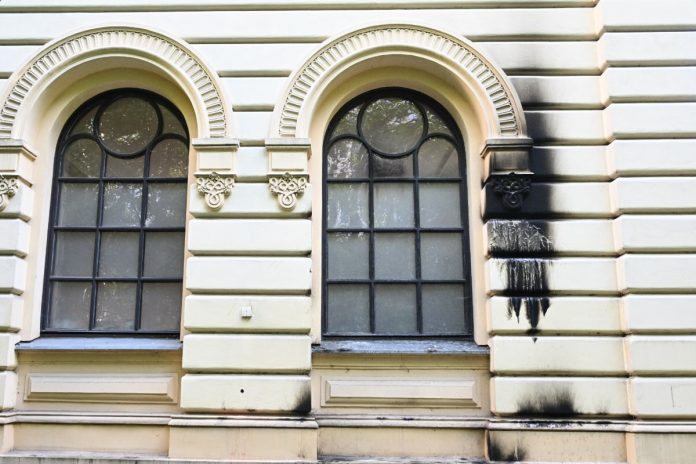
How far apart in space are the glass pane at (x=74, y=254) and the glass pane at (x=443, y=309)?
443 centimetres

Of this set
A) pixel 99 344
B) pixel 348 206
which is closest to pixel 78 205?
pixel 99 344

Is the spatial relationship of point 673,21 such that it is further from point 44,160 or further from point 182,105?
point 44,160

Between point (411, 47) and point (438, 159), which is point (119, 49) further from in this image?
point (438, 159)

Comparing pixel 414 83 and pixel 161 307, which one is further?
pixel 414 83

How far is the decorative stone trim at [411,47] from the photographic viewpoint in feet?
24.7

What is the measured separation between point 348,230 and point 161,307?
2.63 m

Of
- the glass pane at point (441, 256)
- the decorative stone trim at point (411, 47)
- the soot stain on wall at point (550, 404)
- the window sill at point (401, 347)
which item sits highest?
the decorative stone trim at point (411, 47)

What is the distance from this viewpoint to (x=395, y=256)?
7738 millimetres

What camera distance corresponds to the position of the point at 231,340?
7.11 metres

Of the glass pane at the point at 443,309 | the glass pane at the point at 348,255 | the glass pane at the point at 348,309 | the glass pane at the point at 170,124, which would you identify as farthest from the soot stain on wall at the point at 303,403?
the glass pane at the point at 170,124

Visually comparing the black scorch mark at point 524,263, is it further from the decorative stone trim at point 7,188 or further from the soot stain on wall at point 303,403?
the decorative stone trim at point 7,188

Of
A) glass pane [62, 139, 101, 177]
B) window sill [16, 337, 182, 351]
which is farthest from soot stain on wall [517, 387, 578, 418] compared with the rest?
glass pane [62, 139, 101, 177]

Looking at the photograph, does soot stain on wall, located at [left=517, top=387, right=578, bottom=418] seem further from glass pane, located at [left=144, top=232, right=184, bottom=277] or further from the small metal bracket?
glass pane, located at [left=144, top=232, right=184, bottom=277]

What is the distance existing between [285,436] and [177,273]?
2511mm
